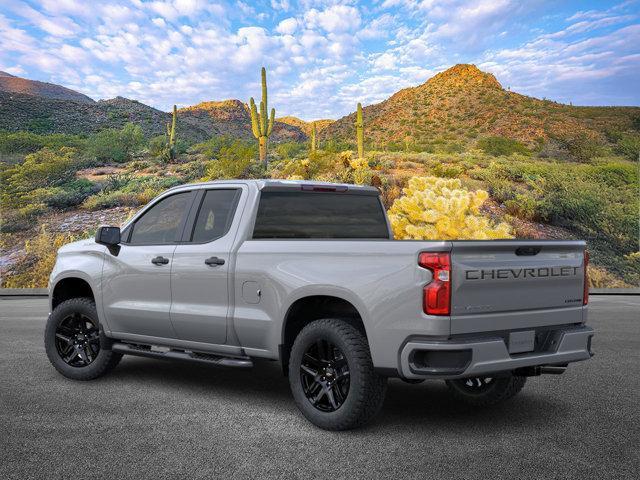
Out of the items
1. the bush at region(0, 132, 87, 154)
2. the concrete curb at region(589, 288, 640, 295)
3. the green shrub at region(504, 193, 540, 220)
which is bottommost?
the concrete curb at region(589, 288, 640, 295)

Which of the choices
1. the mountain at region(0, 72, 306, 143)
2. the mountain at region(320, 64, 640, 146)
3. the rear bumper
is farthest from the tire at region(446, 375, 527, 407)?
the mountain at region(0, 72, 306, 143)

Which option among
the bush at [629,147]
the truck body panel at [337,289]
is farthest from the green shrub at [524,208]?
the truck body panel at [337,289]

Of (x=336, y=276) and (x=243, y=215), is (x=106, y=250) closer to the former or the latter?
(x=243, y=215)

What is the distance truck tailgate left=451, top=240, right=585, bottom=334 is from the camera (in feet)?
17.3

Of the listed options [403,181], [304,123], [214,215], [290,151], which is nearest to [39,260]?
[403,181]

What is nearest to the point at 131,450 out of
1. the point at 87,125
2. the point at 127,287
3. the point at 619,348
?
the point at 127,287

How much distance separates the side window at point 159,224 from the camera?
24.4ft

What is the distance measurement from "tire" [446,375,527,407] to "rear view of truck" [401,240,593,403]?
0.70 m

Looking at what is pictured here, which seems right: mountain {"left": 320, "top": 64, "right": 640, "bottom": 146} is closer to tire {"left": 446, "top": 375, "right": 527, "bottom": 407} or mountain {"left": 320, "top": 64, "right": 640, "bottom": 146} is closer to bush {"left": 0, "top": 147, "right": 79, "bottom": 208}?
bush {"left": 0, "top": 147, "right": 79, "bottom": 208}

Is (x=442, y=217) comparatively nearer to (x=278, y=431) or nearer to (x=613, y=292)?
(x=613, y=292)

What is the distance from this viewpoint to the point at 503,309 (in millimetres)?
5488

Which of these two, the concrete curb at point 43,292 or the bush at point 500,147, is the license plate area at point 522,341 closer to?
the concrete curb at point 43,292

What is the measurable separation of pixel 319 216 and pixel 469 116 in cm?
5696

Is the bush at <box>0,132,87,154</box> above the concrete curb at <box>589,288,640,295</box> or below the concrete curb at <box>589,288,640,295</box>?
above
